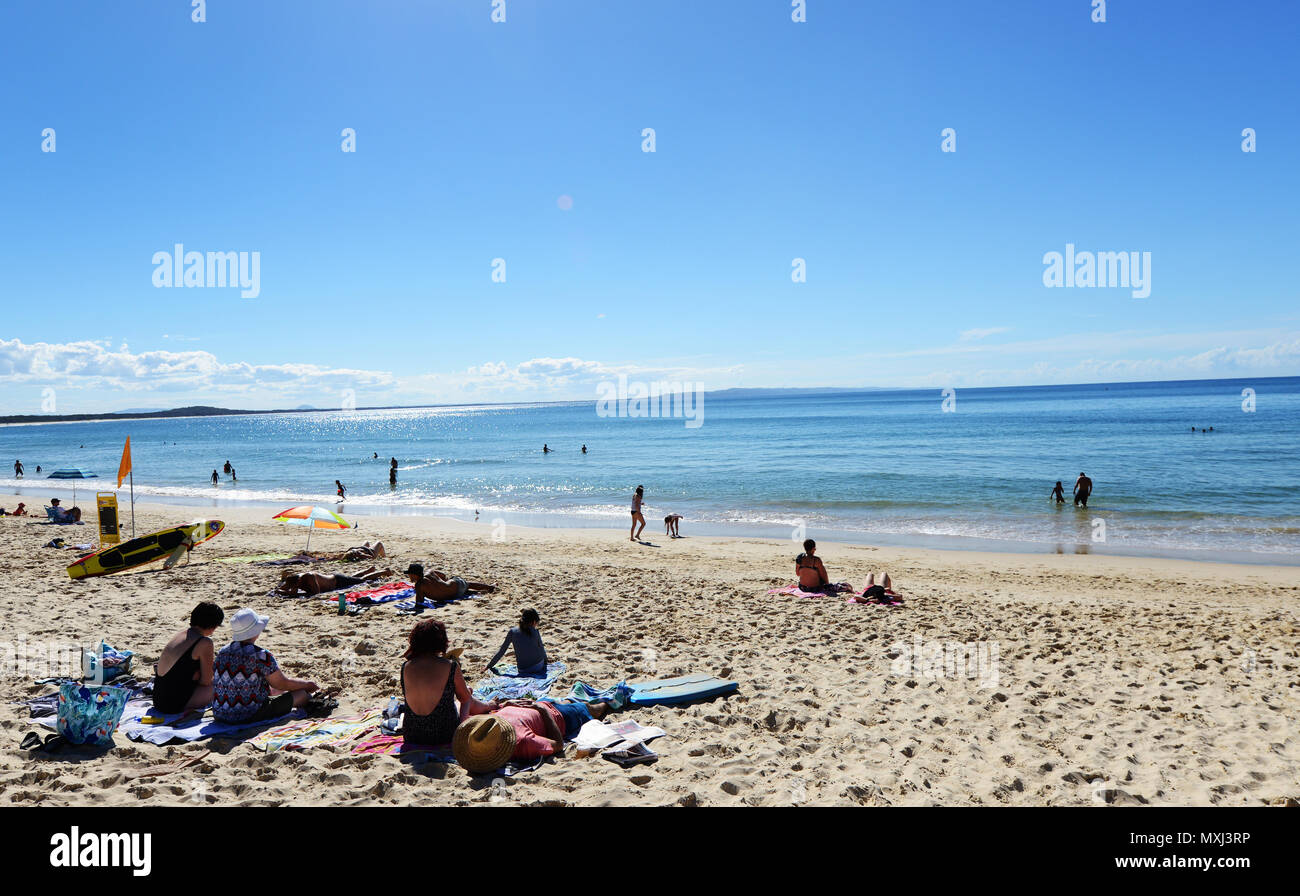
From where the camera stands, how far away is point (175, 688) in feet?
19.3

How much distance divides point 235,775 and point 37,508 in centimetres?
3240

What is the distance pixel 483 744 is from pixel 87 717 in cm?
291

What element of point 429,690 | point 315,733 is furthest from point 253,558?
point 429,690

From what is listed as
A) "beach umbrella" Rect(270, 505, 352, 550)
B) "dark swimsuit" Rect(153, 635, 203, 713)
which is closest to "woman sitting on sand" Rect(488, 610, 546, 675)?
"dark swimsuit" Rect(153, 635, 203, 713)

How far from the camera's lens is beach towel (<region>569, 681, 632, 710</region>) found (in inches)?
246

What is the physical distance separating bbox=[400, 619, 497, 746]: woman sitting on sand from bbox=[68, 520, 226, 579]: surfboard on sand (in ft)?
34.3

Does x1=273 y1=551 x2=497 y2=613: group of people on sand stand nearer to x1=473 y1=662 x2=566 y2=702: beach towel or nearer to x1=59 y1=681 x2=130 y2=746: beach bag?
x1=473 y1=662 x2=566 y2=702: beach towel

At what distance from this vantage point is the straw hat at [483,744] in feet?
16.1

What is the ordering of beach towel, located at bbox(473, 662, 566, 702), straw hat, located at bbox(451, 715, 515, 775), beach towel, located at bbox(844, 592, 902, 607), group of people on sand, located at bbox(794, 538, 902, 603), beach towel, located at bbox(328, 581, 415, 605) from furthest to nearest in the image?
1. group of people on sand, located at bbox(794, 538, 902, 603)
2. beach towel, located at bbox(844, 592, 902, 607)
3. beach towel, located at bbox(328, 581, 415, 605)
4. beach towel, located at bbox(473, 662, 566, 702)
5. straw hat, located at bbox(451, 715, 515, 775)

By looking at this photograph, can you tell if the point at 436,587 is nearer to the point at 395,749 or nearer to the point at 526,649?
the point at 526,649
